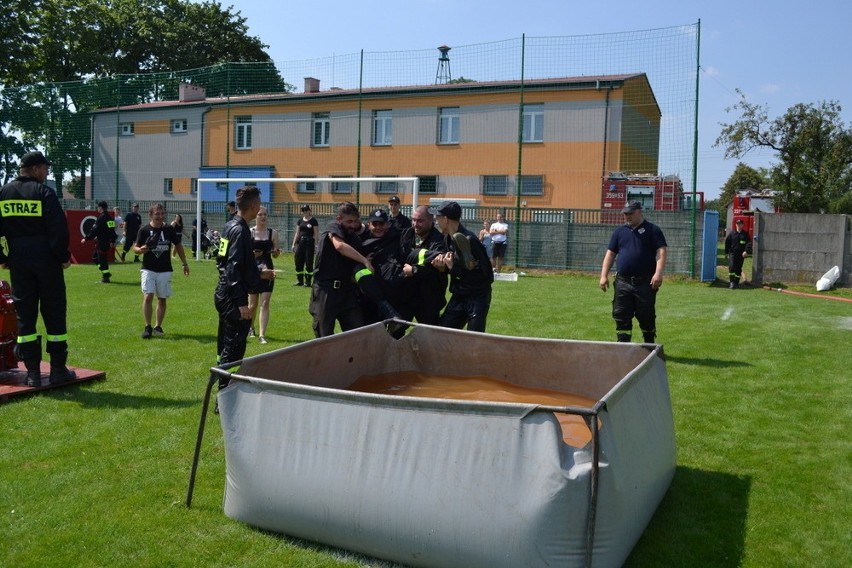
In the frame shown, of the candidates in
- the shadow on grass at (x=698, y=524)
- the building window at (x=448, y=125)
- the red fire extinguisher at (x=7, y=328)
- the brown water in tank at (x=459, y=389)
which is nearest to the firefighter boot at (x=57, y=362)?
the red fire extinguisher at (x=7, y=328)

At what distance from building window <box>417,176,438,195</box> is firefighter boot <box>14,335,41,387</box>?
70.0 feet

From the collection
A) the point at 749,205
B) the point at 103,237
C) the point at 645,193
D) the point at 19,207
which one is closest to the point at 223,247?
the point at 19,207

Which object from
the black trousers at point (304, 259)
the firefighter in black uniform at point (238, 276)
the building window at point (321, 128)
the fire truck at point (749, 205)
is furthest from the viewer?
the fire truck at point (749, 205)

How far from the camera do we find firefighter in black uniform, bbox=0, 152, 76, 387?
22.5 feet

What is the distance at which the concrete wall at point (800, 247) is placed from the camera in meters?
18.5

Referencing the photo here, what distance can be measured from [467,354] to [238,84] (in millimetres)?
24733

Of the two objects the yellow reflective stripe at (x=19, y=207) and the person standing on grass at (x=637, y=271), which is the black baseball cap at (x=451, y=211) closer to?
the person standing on grass at (x=637, y=271)

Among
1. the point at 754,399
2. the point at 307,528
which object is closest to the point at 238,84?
the point at 754,399

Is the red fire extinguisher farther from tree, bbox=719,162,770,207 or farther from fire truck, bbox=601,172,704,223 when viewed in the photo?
tree, bbox=719,162,770,207

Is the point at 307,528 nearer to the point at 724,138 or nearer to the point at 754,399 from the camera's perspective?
the point at 754,399

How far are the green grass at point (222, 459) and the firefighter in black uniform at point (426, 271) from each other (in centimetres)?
222

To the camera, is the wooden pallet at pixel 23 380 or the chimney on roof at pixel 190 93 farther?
the chimney on roof at pixel 190 93

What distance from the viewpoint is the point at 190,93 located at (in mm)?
30406

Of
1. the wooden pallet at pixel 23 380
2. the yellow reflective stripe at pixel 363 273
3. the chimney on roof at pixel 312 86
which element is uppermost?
the chimney on roof at pixel 312 86
